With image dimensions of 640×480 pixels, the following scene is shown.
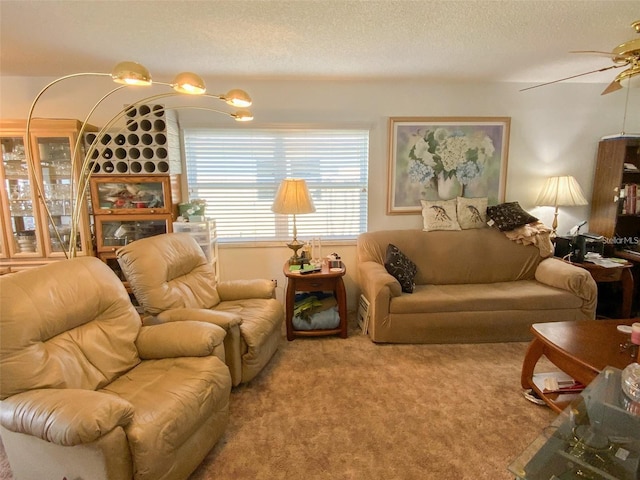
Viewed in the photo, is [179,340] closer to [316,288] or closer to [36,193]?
[316,288]

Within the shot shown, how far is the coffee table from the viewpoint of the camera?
1754mm

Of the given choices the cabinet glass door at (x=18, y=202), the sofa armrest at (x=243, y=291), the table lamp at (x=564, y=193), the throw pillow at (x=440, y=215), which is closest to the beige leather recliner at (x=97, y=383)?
the sofa armrest at (x=243, y=291)

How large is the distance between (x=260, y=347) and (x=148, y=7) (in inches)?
83.9

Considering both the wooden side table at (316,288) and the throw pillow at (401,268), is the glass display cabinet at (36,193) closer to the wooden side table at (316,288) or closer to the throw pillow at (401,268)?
the wooden side table at (316,288)

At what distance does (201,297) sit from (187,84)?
5.11 feet

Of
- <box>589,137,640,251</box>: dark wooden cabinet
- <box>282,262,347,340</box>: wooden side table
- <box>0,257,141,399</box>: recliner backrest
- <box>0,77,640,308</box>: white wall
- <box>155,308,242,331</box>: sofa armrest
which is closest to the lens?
<box>0,257,141,399</box>: recliner backrest

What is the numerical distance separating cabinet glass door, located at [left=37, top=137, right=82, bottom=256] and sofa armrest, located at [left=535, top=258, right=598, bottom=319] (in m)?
4.21

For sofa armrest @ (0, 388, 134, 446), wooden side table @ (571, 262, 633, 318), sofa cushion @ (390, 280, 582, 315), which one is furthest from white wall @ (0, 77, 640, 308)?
sofa armrest @ (0, 388, 134, 446)

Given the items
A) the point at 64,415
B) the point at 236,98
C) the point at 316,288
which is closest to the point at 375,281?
the point at 316,288

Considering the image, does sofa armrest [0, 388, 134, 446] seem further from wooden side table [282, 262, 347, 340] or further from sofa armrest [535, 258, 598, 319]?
sofa armrest [535, 258, 598, 319]

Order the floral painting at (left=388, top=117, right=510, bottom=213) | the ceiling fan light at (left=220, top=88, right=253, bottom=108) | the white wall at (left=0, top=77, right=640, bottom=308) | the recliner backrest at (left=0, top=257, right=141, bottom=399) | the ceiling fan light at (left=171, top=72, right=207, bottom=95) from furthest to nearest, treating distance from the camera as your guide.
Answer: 1. the floral painting at (left=388, top=117, right=510, bottom=213)
2. the white wall at (left=0, top=77, right=640, bottom=308)
3. the ceiling fan light at (left=220, top=88, right=253, bottom=108)
4. the ceiling fan light at (left=171, top=72, right=207, bottom=95)
5. the recliner backrest at (left=0, top=257, right=141, bottom=399)

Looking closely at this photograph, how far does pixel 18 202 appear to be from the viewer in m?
2.92

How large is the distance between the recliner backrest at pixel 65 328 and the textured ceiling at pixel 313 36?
57.3 inches

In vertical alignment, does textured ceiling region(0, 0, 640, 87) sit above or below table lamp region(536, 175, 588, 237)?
above
